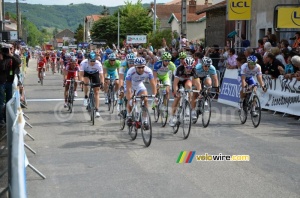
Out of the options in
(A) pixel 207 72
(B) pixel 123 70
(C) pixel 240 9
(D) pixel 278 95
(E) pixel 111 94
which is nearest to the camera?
(A) pixel 207 72

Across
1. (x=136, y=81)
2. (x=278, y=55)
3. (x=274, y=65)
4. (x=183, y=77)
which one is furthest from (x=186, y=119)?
(x=278, y=55)

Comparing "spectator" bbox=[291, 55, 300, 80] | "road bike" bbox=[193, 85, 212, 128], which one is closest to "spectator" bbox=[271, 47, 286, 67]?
"spectator" bbox=[291, 55, 300, 80]

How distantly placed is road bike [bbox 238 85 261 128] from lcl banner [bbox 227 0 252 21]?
11.9 metres

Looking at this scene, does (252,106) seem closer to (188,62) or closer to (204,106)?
(204,106)

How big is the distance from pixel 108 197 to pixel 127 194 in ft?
0.90

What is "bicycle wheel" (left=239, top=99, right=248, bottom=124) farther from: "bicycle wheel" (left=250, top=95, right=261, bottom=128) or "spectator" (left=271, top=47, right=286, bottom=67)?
"spectator" (left=271, top=47, right=286, bottom=67)

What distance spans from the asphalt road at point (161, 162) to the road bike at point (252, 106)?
0.77 ft

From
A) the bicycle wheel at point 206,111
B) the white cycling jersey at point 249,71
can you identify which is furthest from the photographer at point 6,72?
the white cycling jersey at point 249,71

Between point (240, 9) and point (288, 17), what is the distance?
340 inches

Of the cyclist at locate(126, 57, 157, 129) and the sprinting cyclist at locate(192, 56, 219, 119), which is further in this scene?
the sprinting cyclist at locate(192, 56, 219, 119)

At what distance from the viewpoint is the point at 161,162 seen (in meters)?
9.28

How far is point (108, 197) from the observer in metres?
7.11

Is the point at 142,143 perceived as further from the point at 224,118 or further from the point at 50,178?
the point at 224,118

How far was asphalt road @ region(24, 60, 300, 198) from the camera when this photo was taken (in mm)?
7492
